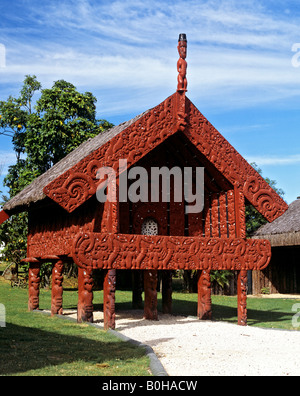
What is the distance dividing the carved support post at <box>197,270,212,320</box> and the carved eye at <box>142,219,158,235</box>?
1800 millimetres

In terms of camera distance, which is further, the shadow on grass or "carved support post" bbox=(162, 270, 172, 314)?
"carved support post" bbox=(162, 270, 172, 314)

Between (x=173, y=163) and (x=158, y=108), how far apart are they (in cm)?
205

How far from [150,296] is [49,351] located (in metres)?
5.07

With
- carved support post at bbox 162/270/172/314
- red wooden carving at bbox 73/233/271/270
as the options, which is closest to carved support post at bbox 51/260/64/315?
carved support post at bbox 162/270/172/314

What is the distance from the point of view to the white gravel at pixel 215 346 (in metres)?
7.09

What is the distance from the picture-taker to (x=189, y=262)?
11.8 meters

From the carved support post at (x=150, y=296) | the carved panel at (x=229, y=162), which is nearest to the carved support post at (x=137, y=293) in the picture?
the carved support post at (x=150, y=296)

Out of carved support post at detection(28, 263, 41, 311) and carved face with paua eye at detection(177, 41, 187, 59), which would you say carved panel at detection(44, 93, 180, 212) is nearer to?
carved face with paua eye at detection(177, 41, 187, 59)

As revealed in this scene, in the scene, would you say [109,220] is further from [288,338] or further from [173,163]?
[288,338]

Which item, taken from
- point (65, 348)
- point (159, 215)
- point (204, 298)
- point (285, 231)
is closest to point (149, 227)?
point (159, 215)

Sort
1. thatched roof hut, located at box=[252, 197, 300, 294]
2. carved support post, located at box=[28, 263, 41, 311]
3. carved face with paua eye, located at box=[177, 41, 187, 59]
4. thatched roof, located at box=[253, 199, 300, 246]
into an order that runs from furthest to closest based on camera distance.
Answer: thatched roof hut, located at box=[252, 197, 300, 294]
thatched roof, located at box=[253, 199, 300, 246]
carved support post, located at box=[28, 263, 41, 311]
carved face with paua eye, located at box=[177, 41, 187, 59]

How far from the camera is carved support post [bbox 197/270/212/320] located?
1348cm

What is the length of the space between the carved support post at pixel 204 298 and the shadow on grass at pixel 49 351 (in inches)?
170
